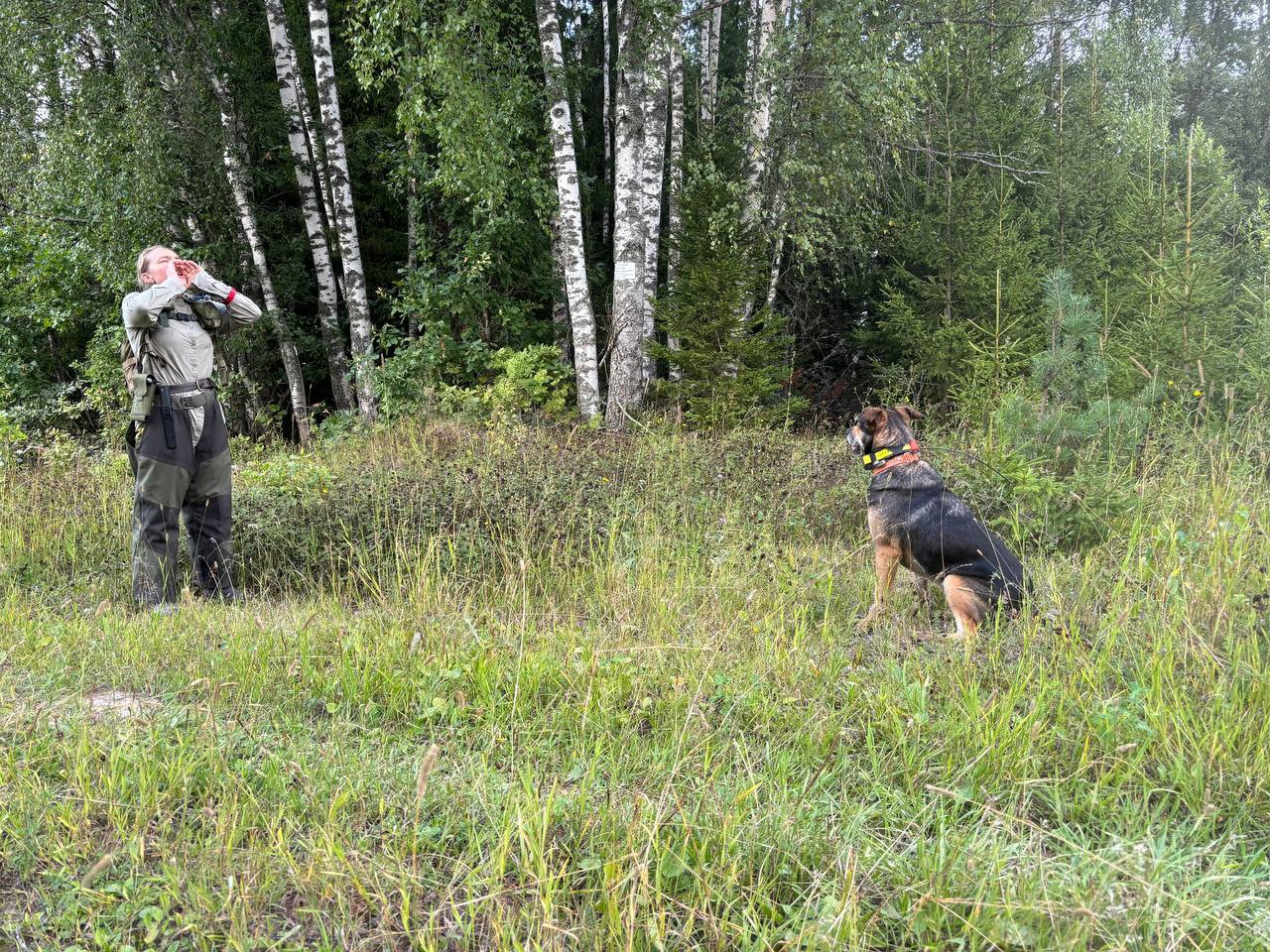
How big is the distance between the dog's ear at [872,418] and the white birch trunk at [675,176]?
545 centimetres

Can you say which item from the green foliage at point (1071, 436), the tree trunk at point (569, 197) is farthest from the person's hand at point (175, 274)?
the green foliage at point (1071, 436)

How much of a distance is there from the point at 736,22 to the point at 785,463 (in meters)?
13.6

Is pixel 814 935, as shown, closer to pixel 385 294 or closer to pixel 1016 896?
pixel 1016 896

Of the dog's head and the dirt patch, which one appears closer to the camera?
the dirt patch

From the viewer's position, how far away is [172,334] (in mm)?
4645

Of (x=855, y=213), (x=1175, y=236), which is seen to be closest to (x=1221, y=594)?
(x=1175, y=236)

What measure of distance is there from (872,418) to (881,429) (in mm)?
86

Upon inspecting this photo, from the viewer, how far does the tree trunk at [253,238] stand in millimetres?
10547

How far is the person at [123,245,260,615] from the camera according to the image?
180 inches

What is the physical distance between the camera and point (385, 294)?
37.7ft

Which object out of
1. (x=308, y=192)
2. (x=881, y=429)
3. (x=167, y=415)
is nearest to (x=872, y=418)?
(x=881, y=429)

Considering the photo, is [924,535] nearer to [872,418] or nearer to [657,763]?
[872,418]

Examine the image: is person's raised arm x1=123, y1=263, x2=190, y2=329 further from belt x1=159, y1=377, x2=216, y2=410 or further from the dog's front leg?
the dog's front leg

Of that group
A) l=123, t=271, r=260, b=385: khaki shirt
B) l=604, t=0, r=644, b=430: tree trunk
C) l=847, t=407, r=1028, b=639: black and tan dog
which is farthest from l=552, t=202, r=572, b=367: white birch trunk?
l=847, t=407, r=1028, b=639: black and tan dog
